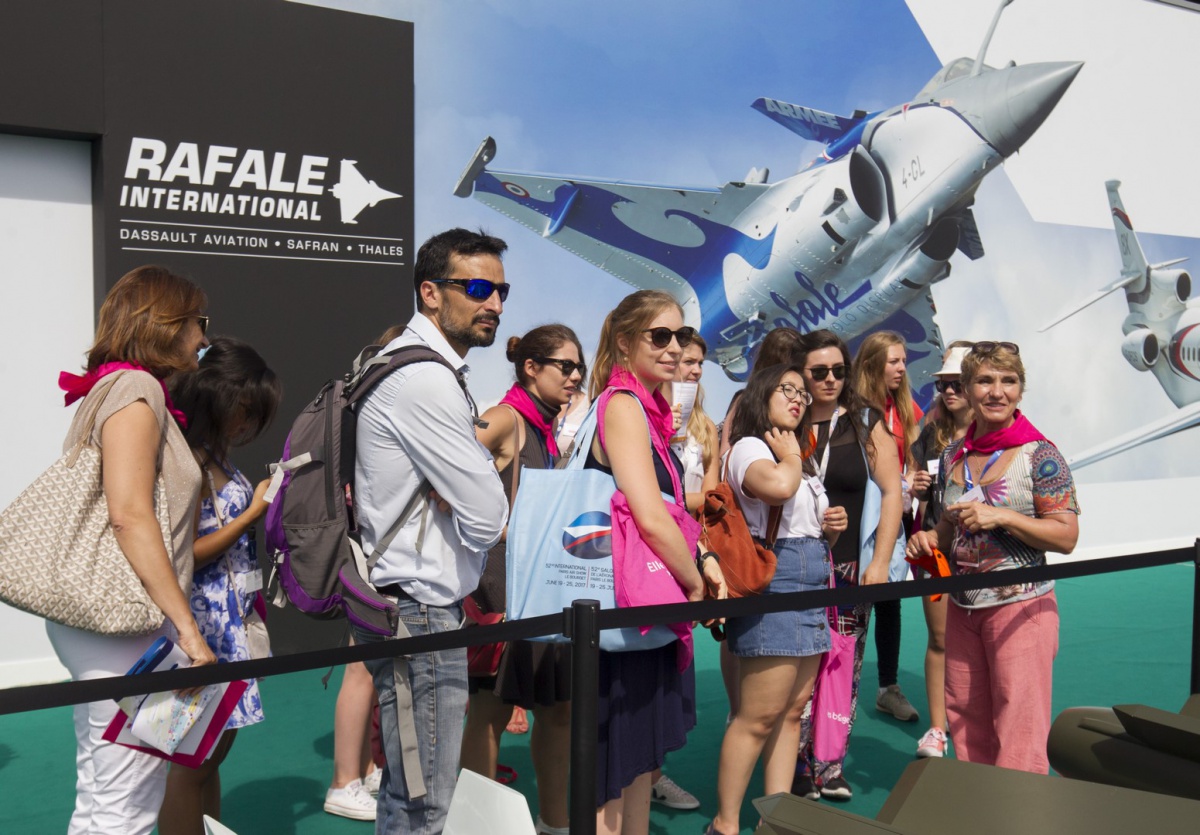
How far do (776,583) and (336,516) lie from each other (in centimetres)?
146

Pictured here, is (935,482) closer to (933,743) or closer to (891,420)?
(891,420)

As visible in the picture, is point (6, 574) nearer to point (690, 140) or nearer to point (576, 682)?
point (576, 682)

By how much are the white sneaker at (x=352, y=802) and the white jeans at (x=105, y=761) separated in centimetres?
122

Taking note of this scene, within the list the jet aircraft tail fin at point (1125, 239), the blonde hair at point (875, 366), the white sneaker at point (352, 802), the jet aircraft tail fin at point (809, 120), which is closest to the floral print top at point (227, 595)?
the white sneaker at point (352, 802)

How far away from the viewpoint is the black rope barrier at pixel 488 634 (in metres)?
1.69

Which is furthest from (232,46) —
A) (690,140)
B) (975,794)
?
(975,794)

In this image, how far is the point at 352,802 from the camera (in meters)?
3.51

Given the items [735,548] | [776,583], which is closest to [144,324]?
[735,548]

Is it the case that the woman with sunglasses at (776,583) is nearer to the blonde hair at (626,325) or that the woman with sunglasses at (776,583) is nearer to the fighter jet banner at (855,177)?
the blonde hair at (626,325)

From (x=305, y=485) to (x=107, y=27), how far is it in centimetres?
354

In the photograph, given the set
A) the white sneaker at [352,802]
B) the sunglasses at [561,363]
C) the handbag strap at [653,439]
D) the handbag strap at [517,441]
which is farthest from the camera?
the sunglasses at [561,363]

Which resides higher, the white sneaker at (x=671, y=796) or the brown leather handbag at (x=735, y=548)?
the brown leather handbag at (x=735, y=548)

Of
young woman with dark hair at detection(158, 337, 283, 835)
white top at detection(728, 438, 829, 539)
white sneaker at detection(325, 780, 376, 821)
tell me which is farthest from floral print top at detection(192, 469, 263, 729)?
white top at detection(728, 438, 829, 539)

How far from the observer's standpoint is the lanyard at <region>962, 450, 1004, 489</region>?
3401 millimetres
